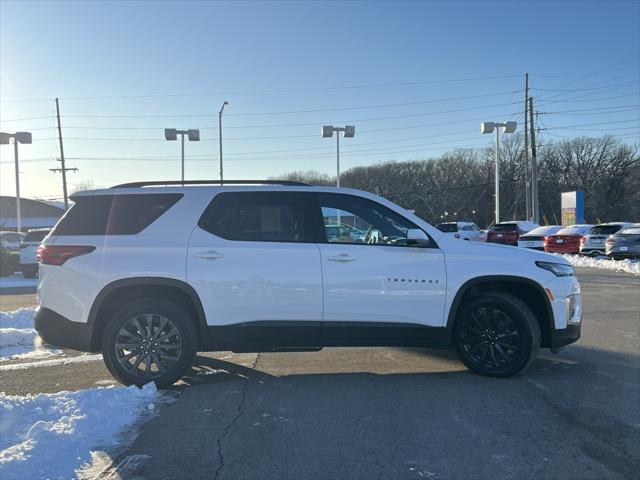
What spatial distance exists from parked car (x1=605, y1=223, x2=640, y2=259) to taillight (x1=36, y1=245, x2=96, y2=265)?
19441 mm

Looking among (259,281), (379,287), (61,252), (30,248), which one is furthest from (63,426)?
(30,248)

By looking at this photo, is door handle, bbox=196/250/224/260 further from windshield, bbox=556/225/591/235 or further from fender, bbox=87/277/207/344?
windshield, bbox=556/225/591/235

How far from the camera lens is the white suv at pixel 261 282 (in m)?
5.11

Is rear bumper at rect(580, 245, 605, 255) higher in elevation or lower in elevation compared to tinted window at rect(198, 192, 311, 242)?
lower

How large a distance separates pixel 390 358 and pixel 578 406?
90.9 inches

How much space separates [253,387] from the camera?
5.34 meters

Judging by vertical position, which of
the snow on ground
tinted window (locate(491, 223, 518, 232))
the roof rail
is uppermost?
the roof rail

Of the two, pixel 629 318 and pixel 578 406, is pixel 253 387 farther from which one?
pixel 629 318

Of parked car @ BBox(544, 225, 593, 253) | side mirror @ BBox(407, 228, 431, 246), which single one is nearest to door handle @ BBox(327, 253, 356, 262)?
side mirror @ BBox(407, 228, 431, 246)

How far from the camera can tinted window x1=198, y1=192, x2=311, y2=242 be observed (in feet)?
17.2

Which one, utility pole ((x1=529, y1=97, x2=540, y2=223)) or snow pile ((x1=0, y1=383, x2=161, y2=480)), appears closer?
snow pile ((x1=0, y1=383, x2=161, y2=480))

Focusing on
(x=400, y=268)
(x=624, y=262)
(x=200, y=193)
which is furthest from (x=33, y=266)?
(x=624, y=262)

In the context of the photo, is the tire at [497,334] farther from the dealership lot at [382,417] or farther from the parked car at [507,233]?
the parked car at [507,233]

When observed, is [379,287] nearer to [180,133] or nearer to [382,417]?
[382,417]
